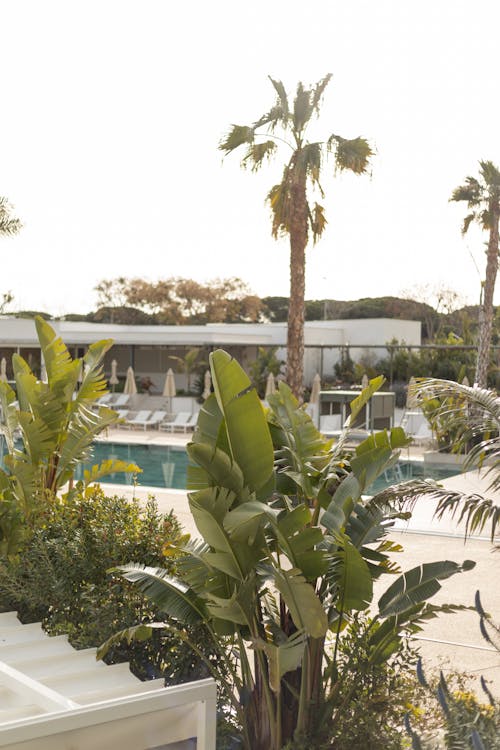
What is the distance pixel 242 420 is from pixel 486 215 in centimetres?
2352

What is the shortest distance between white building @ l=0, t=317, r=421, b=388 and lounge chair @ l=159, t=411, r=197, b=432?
21.9 ft

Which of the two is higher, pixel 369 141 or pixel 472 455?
pixel 369 141

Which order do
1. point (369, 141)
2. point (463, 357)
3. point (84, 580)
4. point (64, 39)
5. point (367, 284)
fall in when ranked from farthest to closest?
point (367, 284)
point (463, 357)
point (369, 141)
point (64, 39)
point (84, 580)

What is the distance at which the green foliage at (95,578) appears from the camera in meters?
6.36

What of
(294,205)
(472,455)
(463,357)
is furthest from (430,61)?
(463,357)

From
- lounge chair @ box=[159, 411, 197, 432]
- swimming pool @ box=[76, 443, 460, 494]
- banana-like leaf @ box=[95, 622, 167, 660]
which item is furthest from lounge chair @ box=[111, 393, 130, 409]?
banana-like leaf @ box=[95, 622, 167, 660]

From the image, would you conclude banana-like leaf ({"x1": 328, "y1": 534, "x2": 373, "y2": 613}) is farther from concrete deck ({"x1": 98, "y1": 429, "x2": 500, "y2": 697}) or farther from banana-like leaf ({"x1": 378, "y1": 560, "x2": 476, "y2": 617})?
concrete deck ({"x1": 98, "y1": 429, "x2": 500, "y2": 697})

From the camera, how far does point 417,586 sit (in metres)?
5.43

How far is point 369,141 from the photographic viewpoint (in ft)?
58.0

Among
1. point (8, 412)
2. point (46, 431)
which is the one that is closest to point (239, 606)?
point (46, 431)

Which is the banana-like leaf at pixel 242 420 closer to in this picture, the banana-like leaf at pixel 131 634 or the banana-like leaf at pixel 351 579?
the banana-like leaf at pixel 351 579

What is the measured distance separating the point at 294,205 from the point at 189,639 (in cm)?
1302

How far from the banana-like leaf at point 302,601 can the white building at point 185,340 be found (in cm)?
2942

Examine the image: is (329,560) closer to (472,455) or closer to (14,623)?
(472,455)
